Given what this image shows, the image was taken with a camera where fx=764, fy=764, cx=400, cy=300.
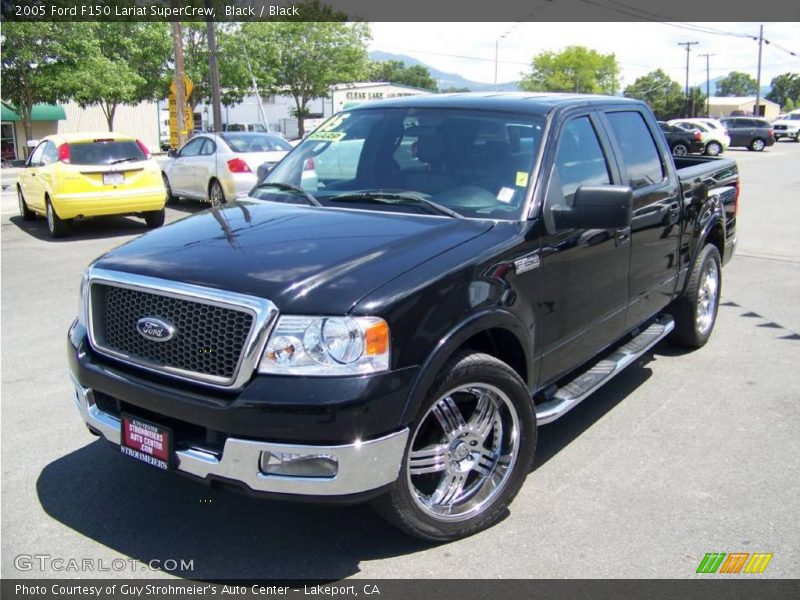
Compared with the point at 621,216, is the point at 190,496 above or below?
below

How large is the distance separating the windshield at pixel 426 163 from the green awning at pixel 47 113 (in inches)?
1861

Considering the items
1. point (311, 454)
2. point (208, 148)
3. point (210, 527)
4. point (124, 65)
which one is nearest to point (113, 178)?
point (208, 148)

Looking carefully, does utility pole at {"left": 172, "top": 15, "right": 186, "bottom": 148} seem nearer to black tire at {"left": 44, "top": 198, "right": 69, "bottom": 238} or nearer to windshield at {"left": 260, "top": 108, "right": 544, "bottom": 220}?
black tire at {"left": 44, "top": 198, "right": 69, "bottom": 238}

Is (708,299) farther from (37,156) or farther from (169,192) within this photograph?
(169,192)

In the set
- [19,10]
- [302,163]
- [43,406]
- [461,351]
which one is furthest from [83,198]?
[19,10]

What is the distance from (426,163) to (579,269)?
1010 millimetres

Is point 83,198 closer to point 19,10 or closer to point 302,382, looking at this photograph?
point 302,382

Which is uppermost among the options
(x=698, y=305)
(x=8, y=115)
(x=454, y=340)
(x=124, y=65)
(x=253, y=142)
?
(x=124, y=65)

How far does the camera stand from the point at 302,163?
15.3 ft

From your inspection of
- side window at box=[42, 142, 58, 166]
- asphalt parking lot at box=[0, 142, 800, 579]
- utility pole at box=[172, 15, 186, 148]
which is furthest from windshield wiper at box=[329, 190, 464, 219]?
utility pole at box=[172, 15, 186, 148]

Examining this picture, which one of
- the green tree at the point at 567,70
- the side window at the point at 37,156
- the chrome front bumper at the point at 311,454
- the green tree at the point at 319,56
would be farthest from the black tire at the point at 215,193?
the green tree at the point at 567,70

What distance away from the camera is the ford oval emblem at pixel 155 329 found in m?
3.12

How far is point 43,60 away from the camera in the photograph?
32938mm

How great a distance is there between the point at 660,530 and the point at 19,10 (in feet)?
108
